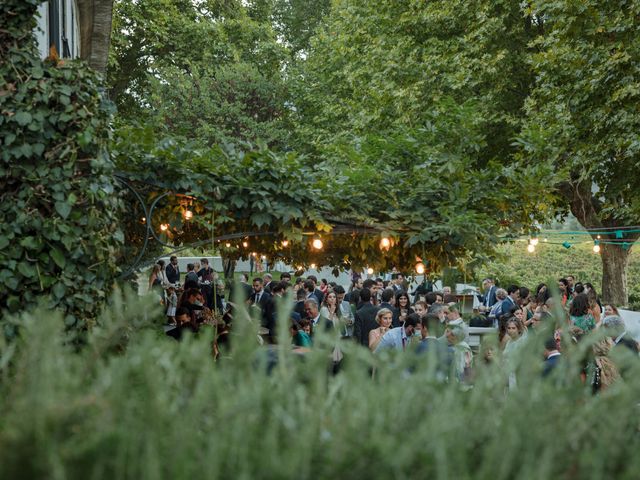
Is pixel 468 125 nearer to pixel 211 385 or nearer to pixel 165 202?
pixel 165 202

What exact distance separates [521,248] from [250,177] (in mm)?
40767

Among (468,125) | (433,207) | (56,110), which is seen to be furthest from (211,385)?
(468,125)

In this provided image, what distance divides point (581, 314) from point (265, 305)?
653 cm

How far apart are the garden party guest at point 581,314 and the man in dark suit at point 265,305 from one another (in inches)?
171

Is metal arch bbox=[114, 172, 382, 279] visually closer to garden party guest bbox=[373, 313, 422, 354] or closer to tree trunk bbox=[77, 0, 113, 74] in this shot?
garden party guest bbox=[373, 313, 422, 354]

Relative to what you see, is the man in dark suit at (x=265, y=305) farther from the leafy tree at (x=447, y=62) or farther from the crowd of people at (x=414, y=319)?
the leafy tree at (x=447, y=62)

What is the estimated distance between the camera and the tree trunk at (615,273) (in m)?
23.0

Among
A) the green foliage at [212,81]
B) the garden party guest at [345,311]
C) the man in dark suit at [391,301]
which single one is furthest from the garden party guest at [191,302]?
the green foliage at [212,81]

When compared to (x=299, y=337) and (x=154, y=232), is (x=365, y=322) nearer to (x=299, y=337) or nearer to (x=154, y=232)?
(x=299, y=337)

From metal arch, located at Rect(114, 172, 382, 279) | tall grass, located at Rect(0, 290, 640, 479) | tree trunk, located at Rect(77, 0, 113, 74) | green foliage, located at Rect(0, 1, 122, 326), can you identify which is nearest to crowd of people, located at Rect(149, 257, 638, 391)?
tall grass, located at Rect(0, 290, 640, 479)

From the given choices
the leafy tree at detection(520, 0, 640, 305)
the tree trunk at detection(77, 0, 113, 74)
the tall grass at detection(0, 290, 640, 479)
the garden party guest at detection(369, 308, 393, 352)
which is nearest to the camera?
the tall grass at detection(0, 290, 640, 479)

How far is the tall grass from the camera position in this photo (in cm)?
166

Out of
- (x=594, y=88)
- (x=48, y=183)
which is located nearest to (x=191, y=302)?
(x=594, y=88)

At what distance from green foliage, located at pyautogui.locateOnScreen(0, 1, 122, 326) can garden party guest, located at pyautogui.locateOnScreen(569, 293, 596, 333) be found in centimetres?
786
